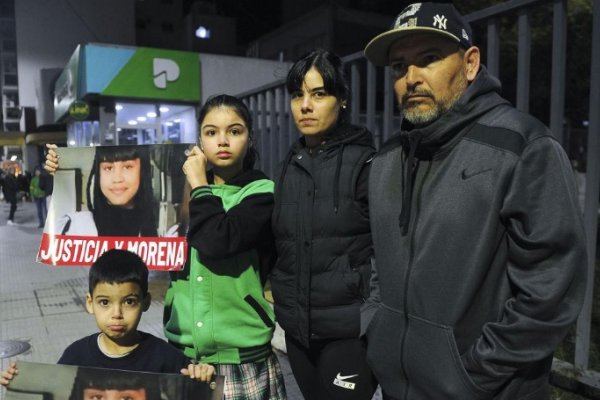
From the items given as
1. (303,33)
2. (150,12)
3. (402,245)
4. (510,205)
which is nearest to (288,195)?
(402,245)

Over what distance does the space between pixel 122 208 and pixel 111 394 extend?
1112mm

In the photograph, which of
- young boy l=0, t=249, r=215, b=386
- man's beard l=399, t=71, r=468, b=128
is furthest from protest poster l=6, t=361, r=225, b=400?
man's beard l=399, t=71, r=468, b=128

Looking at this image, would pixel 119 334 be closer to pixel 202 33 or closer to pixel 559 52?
pixel 559 52

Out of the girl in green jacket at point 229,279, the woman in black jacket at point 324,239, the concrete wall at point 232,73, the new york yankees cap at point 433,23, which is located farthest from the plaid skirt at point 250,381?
the concrete wall at point 232,73

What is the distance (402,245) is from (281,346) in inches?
112

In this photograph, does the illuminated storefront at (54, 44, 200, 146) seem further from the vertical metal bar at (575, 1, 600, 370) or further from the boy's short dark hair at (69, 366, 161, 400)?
the boy's short dark hair at (69, 366, 161, 400)

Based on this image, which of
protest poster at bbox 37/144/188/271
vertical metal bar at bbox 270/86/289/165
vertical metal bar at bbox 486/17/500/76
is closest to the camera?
protest poster at bbox 37/144/188/271

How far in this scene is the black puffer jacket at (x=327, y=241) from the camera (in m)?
1.99

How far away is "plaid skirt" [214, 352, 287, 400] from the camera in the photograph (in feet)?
7.07

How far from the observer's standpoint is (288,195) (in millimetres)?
2133

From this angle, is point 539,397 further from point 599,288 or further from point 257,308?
point 599,288

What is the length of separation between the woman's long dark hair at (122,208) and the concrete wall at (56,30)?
117 feet

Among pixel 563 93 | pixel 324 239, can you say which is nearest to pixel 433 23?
pixel 324 239

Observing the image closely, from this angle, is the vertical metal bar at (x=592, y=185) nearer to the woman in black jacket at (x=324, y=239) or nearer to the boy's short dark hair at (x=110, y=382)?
the woman in black jacket at (x=324, y=239)
